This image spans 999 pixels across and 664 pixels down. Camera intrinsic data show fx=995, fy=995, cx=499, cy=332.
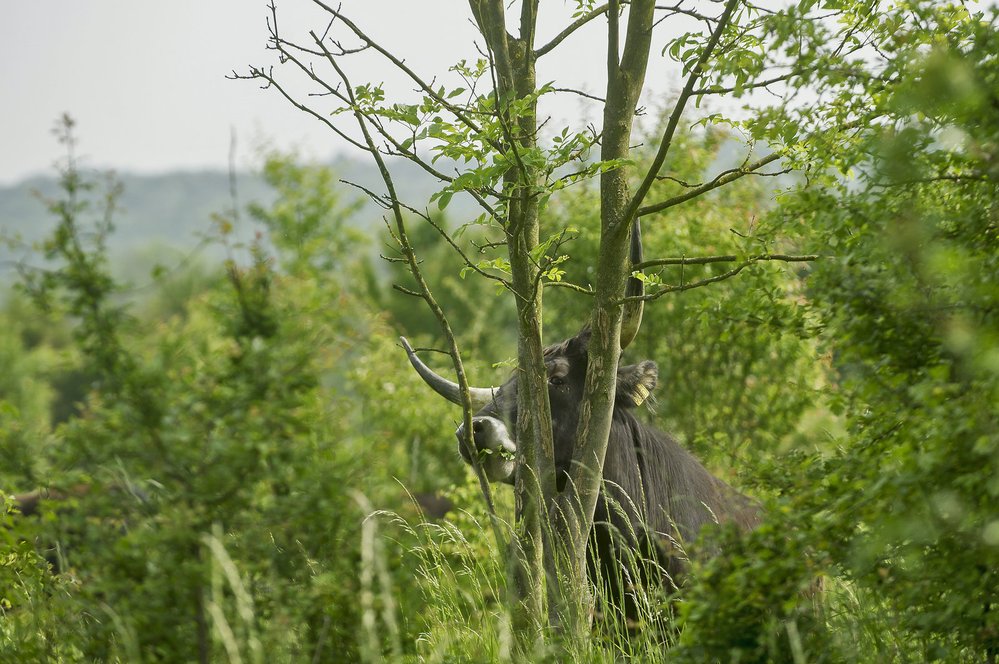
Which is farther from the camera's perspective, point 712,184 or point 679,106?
point 712,184

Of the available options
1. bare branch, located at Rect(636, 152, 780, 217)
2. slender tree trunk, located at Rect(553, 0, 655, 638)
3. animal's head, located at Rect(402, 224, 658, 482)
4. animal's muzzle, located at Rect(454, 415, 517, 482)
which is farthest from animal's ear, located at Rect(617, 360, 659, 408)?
bare branch, located at Rect(636, 152, 780, 217)

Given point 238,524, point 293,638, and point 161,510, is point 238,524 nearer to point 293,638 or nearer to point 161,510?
point 161,510

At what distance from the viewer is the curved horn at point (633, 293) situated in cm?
427

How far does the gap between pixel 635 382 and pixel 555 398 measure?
20.5 inches

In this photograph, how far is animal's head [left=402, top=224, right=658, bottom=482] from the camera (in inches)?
200

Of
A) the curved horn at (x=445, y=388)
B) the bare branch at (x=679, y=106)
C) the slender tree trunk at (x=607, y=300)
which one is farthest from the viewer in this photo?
the curved horn at (x=445, y=388)

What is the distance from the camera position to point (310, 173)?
150 feet

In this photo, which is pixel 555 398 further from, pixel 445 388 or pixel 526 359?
pixel 526 359

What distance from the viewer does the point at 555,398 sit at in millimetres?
5648

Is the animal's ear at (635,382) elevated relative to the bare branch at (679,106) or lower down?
lower down

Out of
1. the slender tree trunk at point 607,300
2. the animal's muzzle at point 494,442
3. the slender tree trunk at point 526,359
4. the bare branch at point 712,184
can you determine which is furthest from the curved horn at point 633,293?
the animal's muzzle at point 494,442

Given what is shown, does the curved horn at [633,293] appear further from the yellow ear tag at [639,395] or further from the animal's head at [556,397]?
the yellow ear tag at [639,395]

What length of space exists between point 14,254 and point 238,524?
3.84 m

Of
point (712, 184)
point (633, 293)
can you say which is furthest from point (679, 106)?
point (633, 293)
